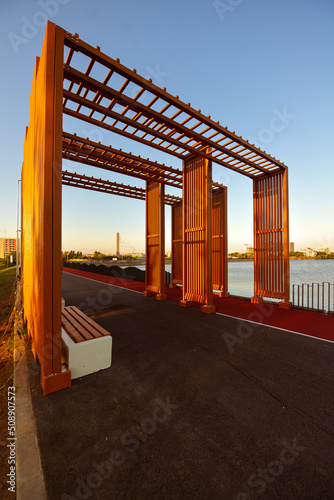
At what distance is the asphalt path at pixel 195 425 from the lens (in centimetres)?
161

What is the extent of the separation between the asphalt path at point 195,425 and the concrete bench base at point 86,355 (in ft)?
0.46

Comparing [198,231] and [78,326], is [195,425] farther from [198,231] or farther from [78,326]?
[198,231]

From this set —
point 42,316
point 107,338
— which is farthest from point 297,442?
point 42,316

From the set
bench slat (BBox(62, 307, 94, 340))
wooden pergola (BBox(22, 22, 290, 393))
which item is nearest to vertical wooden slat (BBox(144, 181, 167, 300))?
wooden pergola (BBox(22, 22, 290, 393))

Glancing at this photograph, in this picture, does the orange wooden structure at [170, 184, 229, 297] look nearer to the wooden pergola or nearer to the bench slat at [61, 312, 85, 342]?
the wooden pergola

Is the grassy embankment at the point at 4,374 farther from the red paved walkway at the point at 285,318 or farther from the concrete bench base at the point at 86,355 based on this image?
the red paved walkway at the point at 285,318

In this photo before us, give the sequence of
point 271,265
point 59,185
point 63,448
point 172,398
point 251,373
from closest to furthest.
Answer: point 63,448 → point 172,398 → point 59,185 → point 251,373 → point 271,265

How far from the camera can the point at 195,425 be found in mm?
2170

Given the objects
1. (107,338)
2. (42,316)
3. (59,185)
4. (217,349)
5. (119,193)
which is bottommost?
(217,349)

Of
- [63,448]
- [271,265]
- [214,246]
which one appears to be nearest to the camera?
[63,448]

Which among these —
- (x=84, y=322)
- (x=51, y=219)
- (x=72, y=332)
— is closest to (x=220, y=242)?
(x=84, y=322)

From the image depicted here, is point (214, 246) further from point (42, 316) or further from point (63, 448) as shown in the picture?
point (63, 448)

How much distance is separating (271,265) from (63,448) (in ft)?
25.7

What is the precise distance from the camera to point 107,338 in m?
3.33
